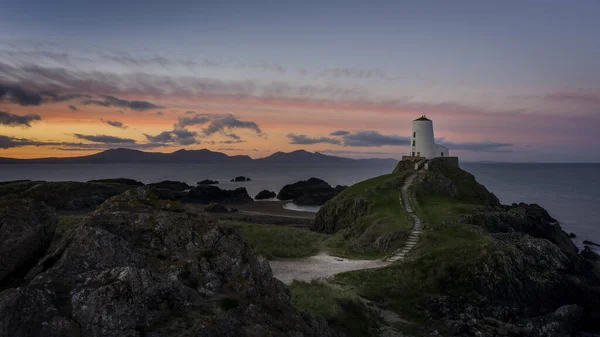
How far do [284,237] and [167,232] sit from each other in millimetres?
27085

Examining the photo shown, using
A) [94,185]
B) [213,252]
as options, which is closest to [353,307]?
[213,252]

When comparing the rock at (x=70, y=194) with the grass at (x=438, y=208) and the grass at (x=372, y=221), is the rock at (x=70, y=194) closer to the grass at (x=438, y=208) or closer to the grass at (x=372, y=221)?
the grass at (x=372, y=221)

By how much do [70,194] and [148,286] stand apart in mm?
69599

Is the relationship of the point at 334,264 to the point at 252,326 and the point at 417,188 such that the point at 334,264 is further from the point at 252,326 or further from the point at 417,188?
the point at 417,188

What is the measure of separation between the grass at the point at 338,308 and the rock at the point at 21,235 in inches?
415

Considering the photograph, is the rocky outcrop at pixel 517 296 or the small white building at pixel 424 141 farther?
the small white building at pixel 424 141

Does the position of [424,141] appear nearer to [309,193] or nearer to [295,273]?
[309,193]

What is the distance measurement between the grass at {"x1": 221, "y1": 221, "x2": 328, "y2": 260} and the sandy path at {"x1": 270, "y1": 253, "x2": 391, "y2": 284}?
154 cm

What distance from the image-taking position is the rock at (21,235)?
10.3m

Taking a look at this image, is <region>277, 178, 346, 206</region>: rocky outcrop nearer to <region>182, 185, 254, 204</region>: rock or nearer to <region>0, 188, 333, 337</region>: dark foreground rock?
<region>182, 185, 254, 204</region>: rock

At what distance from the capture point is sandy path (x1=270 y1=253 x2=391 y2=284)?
1063 inches

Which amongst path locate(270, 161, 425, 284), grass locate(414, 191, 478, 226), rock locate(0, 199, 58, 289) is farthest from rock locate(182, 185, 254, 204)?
rock locate(0, 199, 58, 289)

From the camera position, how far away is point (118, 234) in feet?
40.0

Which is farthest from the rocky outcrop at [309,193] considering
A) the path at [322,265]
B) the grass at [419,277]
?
the grass at [419,277]
